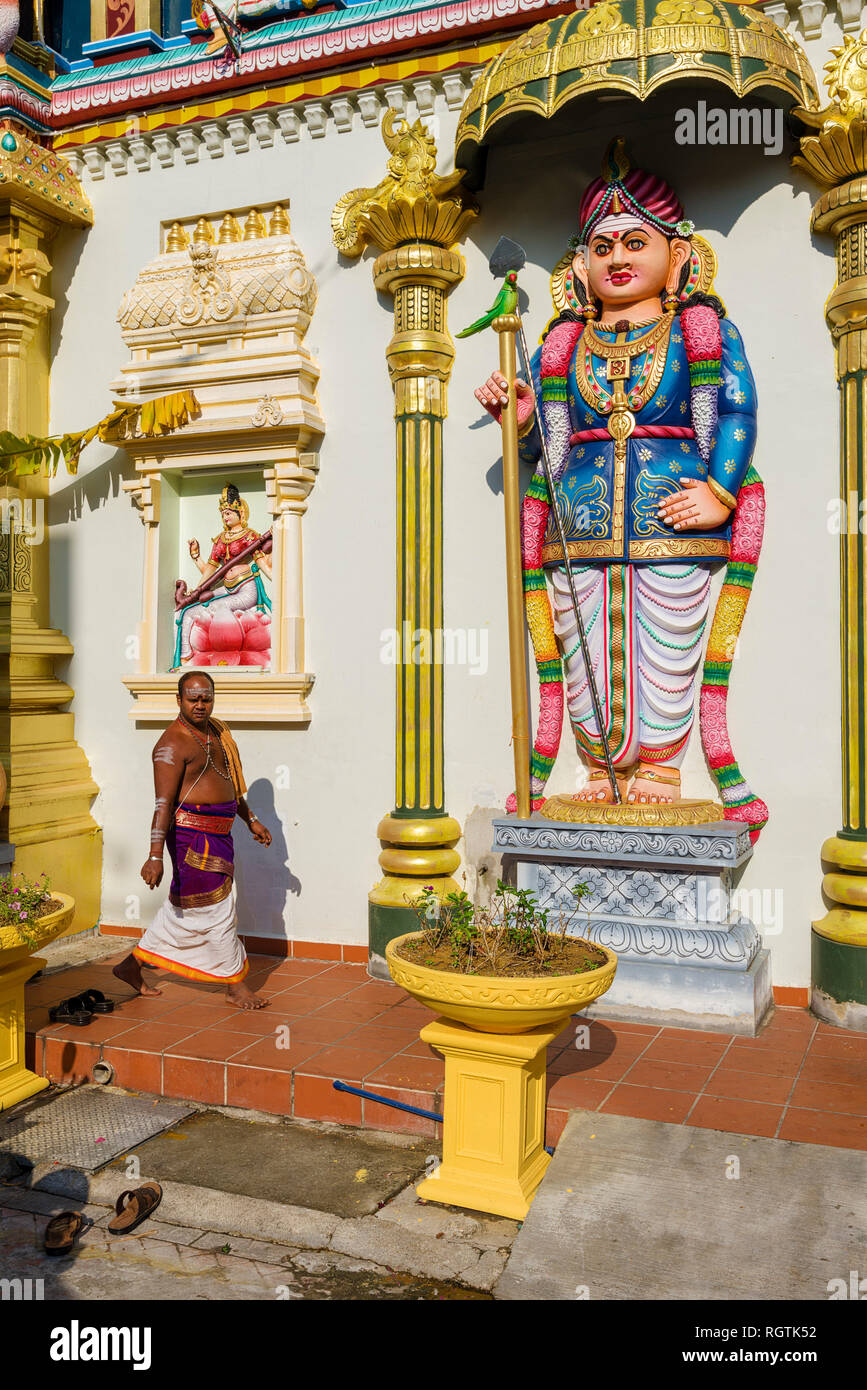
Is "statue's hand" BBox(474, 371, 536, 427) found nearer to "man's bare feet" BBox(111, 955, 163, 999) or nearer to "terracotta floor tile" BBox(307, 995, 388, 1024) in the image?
"terracotta floor tile" BBox(307, 995, 388, 1024)

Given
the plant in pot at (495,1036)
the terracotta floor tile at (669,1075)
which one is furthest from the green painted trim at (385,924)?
the plant in pot at (495,1036)

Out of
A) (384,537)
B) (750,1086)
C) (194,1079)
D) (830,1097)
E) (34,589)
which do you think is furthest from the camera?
(34,589)

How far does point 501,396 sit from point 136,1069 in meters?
3.89

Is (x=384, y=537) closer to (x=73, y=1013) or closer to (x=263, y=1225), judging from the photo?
(x=73, y=1013)

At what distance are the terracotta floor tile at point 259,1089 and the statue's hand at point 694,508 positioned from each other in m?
3.35

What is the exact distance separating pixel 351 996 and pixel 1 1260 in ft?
8.63

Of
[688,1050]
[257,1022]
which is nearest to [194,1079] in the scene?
[257,1022]

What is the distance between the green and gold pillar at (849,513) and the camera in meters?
5.41

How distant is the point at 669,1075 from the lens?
4.79 m

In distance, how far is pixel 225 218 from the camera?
7.27 meters

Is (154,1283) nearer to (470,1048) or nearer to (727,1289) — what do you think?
(470,1048)

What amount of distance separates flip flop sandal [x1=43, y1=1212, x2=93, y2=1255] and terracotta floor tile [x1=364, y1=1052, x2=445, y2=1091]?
4.44 feet

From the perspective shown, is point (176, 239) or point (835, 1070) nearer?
point (835, 1070)

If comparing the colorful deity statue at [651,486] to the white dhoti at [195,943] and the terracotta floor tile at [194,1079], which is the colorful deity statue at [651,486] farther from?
the terracotta floor tile at [194,1079]
